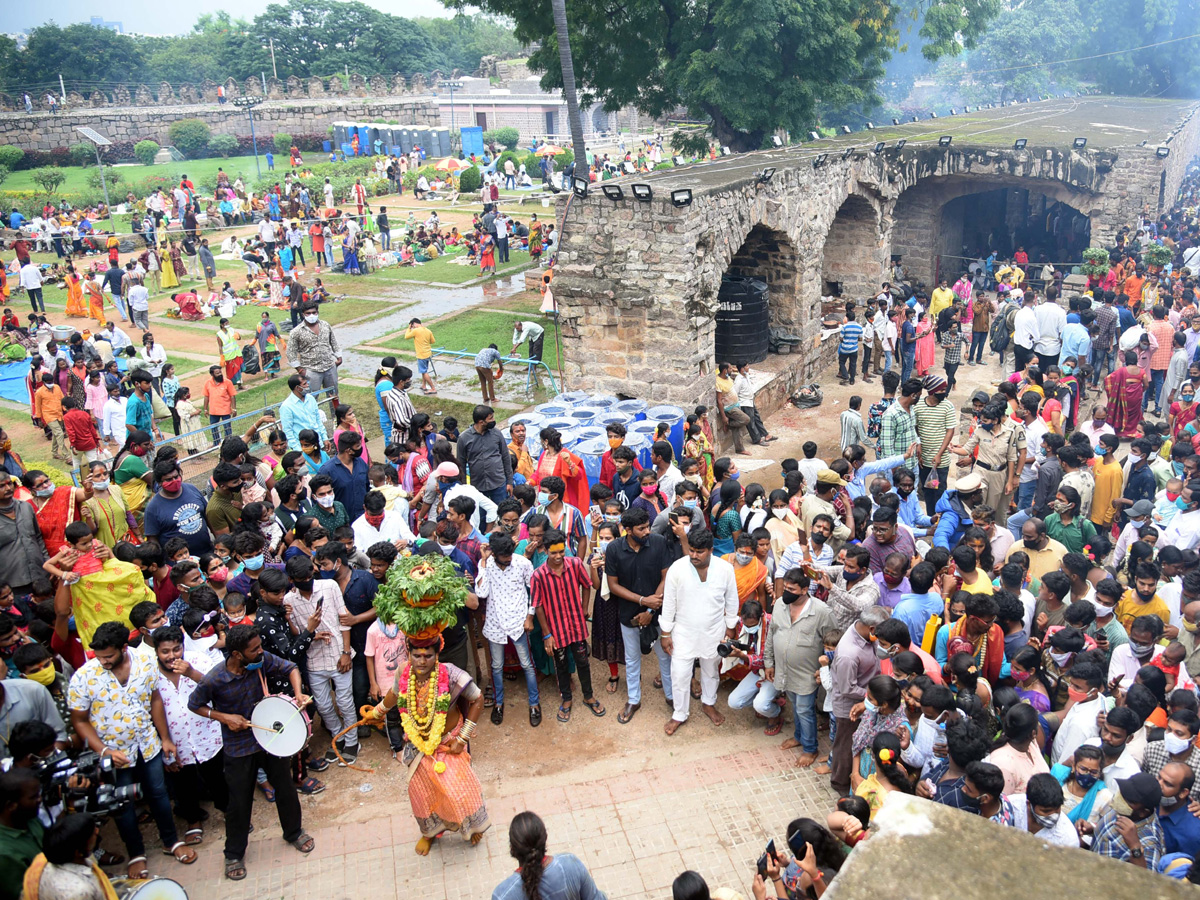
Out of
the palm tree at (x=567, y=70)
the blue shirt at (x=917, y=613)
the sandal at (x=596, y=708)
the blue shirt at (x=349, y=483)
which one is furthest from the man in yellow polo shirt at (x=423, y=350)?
the blue shirt at (x=917, y=613)

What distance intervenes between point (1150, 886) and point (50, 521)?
23.8 ft

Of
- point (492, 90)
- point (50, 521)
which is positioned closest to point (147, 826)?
point (50, 521)

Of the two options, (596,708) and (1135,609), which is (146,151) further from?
(1135,609)

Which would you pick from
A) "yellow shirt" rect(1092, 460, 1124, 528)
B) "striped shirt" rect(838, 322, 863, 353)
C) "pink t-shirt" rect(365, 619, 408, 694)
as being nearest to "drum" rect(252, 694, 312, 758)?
Answer: "pink t-shirt" rect(365, 619, 408, 694)

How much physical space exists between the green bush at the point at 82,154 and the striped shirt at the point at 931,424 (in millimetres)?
40588

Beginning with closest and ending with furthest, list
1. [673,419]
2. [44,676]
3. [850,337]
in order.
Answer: [44,676] → [673,419] → [850,337]

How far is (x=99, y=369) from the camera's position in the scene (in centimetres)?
1157

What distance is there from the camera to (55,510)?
687cm

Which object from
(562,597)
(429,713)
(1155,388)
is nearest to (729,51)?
(1155,388)

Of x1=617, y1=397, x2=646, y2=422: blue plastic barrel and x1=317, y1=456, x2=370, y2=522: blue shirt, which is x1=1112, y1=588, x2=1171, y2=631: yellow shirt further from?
x1=317, y1=456, x2=370, y2=522: blue shirt

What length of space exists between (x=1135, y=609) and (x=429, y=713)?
4451 millimetres

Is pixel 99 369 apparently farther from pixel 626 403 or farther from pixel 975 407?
pixel 975 407

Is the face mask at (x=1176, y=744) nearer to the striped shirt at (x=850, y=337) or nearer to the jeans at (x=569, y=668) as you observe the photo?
the jeans at (x=569, y=668)

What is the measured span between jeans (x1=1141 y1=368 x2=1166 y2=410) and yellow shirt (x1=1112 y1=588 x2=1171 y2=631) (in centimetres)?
670
